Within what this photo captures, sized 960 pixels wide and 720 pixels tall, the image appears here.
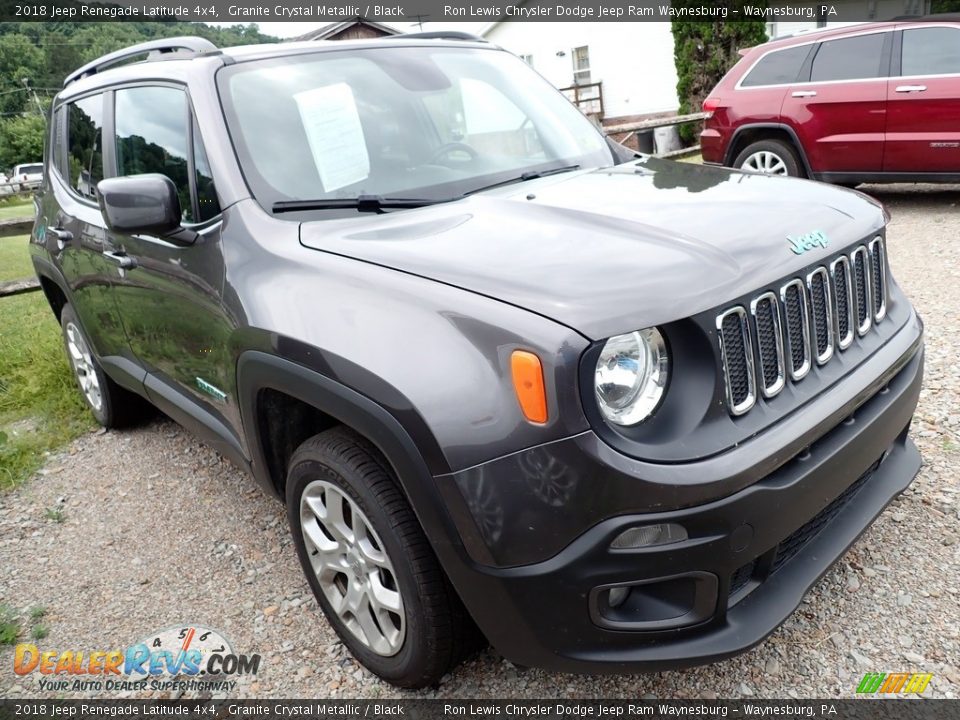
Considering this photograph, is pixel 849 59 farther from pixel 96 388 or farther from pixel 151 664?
pixel 151 664

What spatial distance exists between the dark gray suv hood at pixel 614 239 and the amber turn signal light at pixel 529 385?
12cm

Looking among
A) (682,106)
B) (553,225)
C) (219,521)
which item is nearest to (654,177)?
(553,225)

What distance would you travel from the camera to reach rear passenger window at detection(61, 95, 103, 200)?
11.8ft

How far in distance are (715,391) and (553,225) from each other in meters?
0.70

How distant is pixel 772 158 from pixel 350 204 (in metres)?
6.62

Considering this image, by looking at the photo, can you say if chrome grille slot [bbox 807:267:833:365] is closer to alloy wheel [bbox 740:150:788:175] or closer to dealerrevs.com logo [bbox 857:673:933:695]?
dealerrevs.com logo [bbox 857:673:933:695]

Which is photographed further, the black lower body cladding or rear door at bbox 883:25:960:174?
rear door at bbox 883:25:960:174

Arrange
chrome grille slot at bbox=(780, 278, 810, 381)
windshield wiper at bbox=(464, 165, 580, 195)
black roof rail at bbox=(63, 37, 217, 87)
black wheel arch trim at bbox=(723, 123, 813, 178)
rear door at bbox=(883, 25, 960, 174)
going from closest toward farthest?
chrome grille slot at bbox=(780, 278, 810, 381)
windshield wiper at bbox=(464, 165, 580, 195)
black roof rail at bbox=(63, 37, 217, 87)
rear door at bbox=(883, 25, 960, 174)
black wheel arch trim at bbox=(723, 123, 813, 178)

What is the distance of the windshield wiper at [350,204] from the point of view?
250cm

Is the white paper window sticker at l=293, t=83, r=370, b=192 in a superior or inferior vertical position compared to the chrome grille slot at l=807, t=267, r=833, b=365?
superior

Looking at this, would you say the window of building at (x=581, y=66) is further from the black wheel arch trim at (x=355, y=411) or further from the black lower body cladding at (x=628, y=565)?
the black lower body cladding at (x=628, y=565)

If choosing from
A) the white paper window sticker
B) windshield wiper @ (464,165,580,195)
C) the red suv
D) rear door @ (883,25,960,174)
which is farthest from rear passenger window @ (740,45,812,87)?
the white paper window sticker

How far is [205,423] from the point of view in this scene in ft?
9.68

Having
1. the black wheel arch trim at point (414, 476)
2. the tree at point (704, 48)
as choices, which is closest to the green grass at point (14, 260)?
the black wheel arch trim at point (414, 476)
